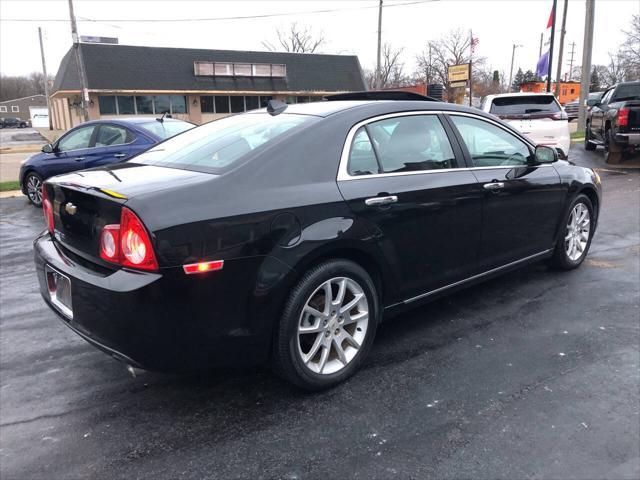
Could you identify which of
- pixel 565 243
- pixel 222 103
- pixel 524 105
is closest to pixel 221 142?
pixel 565 243

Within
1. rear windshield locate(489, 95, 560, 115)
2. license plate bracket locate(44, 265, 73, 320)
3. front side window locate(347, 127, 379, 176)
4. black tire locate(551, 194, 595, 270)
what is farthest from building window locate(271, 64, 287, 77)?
license plate bracket locate(44, 265, 73, 320)

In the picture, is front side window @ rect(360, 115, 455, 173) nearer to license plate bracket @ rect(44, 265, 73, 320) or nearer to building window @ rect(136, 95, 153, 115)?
license plate bracket @ rect(44, 265, 73, 320)

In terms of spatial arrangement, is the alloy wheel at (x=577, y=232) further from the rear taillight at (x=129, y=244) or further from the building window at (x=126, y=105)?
the building window at (x=126, y=105)

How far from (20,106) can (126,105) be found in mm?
68781

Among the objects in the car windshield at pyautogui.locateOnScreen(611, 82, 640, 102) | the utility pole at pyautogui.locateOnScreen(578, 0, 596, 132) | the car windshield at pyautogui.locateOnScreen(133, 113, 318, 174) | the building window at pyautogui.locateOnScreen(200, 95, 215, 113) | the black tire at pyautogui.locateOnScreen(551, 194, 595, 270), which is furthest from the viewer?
the building window at pyautogui.locateOnScreen(200, 95, 215, 113)

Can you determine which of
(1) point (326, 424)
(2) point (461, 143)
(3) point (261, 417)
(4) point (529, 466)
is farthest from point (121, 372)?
(2) point (461, 143)

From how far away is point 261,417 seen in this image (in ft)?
9.24

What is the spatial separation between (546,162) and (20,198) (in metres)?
10.2

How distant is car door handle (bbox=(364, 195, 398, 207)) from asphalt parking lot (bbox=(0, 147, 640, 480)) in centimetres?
A: 102

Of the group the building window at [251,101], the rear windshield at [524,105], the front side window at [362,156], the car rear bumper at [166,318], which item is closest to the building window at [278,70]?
the building window at [251,101]

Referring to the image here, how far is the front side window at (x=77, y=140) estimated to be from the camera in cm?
923

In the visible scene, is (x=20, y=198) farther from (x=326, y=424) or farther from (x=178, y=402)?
(x=326, y=424)

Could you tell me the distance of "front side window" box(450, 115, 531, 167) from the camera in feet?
12.8

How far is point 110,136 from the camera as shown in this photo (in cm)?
903
